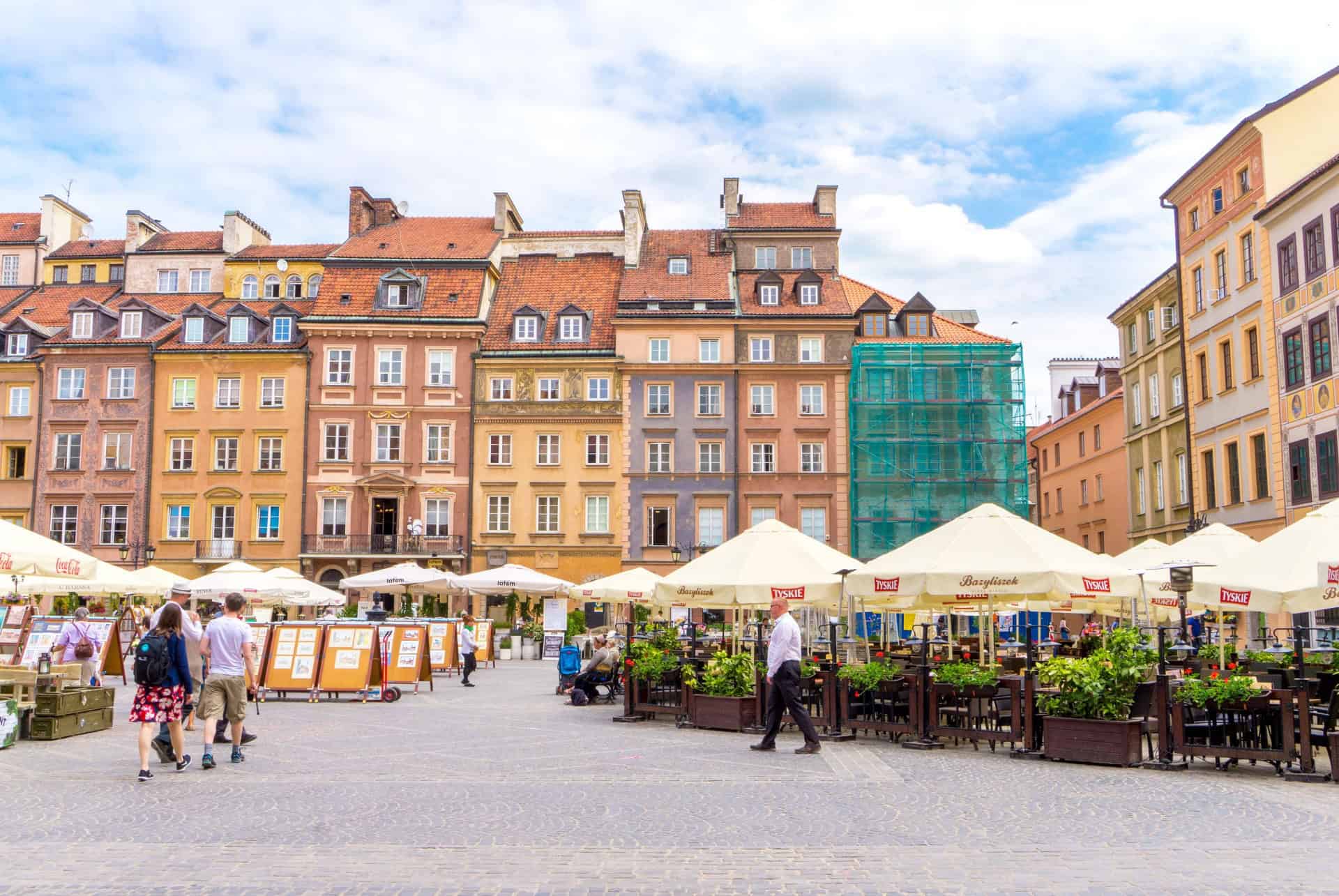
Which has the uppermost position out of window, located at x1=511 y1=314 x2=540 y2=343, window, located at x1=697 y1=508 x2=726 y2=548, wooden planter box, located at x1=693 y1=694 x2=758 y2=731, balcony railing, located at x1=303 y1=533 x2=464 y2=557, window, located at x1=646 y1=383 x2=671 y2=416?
window, located at x1=511 y1=314 x2=540 y2=343

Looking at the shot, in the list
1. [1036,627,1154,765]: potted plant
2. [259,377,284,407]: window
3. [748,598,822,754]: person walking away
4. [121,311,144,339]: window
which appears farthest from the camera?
[121,311,144,339]: window

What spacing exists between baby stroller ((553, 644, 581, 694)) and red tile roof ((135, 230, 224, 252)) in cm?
3806

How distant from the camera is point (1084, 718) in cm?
1365

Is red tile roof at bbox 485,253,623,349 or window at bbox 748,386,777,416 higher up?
red tile roof at bbox 485,253,623,349

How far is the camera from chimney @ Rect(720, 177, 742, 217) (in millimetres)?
53969

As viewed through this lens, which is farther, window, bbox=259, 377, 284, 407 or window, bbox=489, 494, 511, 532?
window, bbox=259, 377, 284, 407

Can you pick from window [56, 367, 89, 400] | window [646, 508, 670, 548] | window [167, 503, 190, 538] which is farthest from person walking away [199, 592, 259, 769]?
window [56, 367, 89, 400]

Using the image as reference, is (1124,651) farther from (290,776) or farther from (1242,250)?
(1242,250)

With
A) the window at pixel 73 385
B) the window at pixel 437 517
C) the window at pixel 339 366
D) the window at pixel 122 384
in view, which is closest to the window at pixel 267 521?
the window at pixel 339 366

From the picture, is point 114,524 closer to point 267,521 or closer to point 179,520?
point 179,520

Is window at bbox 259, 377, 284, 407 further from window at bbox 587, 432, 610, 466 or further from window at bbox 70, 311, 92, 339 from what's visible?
window at bbox 587, 432, 610, 466

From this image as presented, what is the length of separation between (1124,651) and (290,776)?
865cm

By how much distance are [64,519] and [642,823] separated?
46.3 m

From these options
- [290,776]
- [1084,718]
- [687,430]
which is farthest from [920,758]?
[687,430]
